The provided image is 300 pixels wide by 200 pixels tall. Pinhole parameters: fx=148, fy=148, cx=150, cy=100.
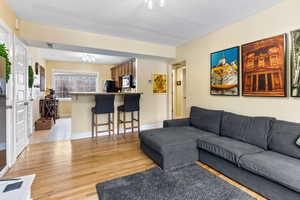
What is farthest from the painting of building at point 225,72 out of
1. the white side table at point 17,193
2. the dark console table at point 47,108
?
the dark console table at point 47,108

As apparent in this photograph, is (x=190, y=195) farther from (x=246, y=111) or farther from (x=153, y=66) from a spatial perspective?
(x=153, y=66)

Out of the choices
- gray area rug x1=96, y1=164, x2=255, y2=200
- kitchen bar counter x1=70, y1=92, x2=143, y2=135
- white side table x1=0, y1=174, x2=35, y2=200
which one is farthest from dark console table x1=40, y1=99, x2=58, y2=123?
white side table x1=0, y1=174, x2=35, y2=200

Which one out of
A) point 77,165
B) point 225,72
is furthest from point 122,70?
point 77,165

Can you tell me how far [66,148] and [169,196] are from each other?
2481mm

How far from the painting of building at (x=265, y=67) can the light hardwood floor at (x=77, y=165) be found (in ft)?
5.15

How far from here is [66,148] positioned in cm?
315

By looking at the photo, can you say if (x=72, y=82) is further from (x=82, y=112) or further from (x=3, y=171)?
(x=3, y=171)

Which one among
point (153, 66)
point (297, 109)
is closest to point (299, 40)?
point (297, 109)

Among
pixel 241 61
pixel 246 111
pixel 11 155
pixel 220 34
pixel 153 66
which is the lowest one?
pixel 11 155

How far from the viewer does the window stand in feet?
22.8

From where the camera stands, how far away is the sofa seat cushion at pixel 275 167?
1.41 meters

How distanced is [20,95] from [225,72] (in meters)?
4.07

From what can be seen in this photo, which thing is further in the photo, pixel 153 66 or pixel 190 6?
pixel 153 66

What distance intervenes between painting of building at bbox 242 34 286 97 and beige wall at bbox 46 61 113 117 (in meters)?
6.20
